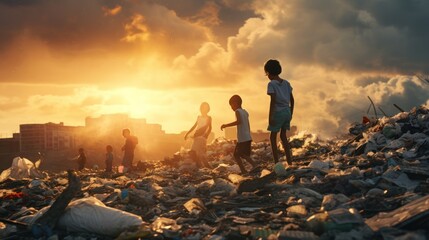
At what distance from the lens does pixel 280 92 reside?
6273 millimetres

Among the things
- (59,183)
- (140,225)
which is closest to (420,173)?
(140,225)

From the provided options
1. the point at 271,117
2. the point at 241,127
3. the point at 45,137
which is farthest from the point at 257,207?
the point at 45,137

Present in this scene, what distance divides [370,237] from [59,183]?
21.8 ft

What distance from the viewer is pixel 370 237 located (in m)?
3.07

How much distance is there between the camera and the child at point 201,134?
A: 31.0ft

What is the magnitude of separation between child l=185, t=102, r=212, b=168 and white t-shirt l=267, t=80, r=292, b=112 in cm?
330

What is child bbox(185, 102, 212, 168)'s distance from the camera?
9.45 m

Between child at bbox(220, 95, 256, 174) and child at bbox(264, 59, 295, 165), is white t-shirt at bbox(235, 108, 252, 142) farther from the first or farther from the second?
child at bbox(264, 59, 295, 165)

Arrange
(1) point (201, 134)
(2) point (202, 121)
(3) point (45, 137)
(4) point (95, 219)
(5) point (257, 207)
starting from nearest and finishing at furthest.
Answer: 1. (4) point (95, 219)
2. (5) point (257, 207)
3. (2) point (202, 121)
4. (1) point (201, 134)
5. (3) point (45, 137)

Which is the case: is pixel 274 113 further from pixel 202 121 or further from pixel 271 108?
pixel 202 121

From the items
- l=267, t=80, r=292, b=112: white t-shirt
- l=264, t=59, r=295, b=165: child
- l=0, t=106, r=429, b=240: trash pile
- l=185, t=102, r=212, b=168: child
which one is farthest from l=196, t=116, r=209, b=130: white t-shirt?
l=267, t=80, r=292, b=112: white t-shirt

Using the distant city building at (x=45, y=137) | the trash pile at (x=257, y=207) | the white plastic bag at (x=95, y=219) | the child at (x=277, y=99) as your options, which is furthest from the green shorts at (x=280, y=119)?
the distant city building at (x=45, y=137)

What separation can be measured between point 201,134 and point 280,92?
372 cm

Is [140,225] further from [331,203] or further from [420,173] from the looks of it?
[420,173]
